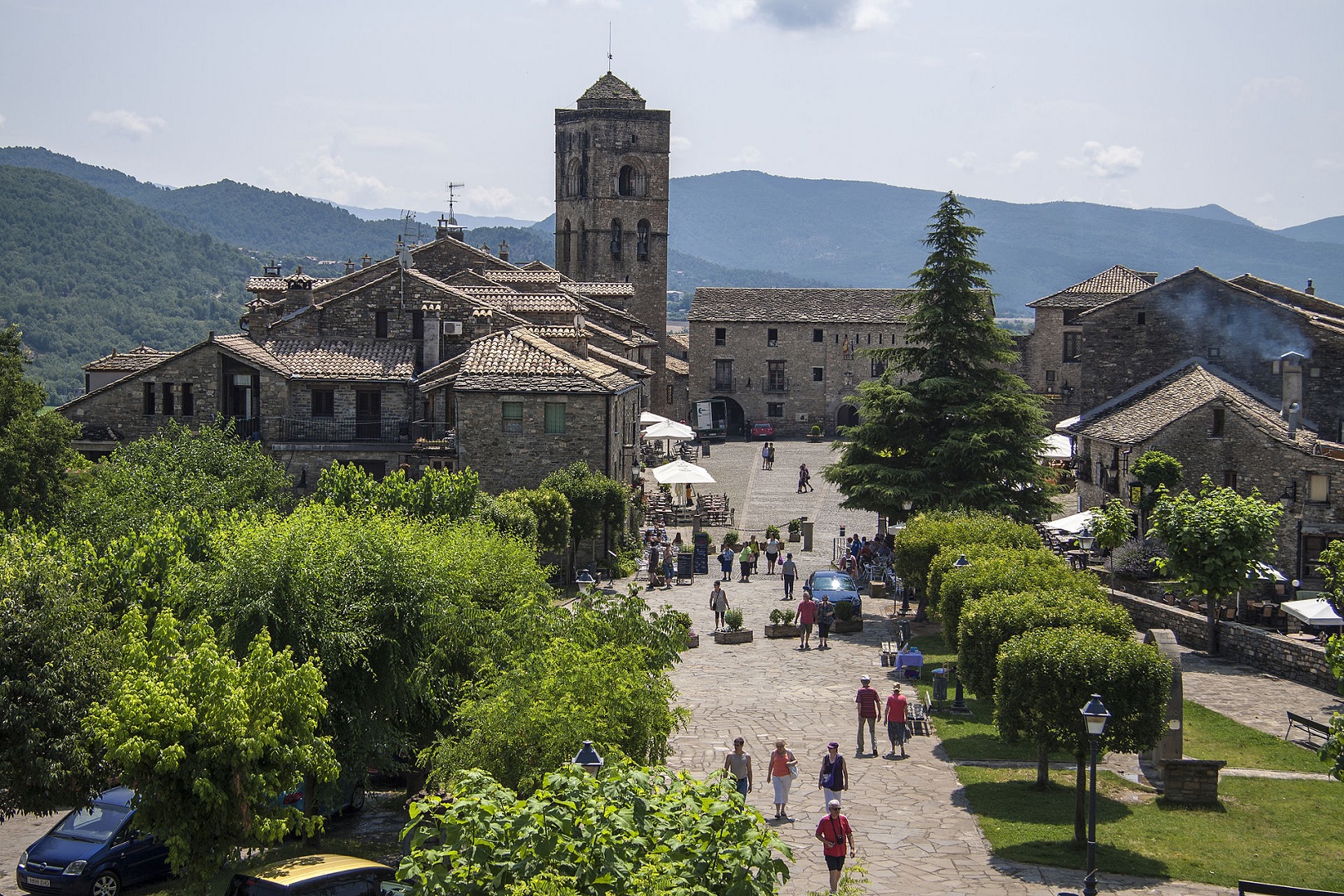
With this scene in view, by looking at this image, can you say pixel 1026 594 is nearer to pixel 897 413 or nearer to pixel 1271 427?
pixel 897 413

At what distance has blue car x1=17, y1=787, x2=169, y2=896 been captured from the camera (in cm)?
1745

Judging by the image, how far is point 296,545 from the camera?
18.8 metres

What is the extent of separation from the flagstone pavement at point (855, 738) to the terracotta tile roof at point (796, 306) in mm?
47502

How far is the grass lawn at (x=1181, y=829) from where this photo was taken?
56.5ft

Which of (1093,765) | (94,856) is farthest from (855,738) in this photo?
(94,856)

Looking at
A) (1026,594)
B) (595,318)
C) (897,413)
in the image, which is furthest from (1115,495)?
(595,318)

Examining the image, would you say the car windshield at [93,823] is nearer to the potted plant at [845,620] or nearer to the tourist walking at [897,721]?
the tourist walking at [897,721]

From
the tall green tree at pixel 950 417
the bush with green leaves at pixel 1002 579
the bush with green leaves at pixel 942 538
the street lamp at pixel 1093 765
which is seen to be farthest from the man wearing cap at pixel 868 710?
the tall green tree at pixel 950 417

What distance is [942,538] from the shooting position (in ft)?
100

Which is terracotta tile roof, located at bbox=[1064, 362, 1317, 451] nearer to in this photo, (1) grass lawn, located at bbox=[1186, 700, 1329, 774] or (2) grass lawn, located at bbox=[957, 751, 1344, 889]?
(1) grass lawn, located at bbox=[1186, 700, 1329, 774]

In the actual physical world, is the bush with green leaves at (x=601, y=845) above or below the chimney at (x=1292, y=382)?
below

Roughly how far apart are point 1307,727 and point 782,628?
12.8 meters

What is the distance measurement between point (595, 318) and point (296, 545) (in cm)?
4343

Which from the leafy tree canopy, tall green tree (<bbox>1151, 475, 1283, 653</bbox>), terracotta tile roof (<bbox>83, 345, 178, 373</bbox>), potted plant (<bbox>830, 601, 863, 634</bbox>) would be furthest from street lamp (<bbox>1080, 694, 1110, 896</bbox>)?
terracotta tile roof (<bbox>83, 345, 178, 373</bbox>)
